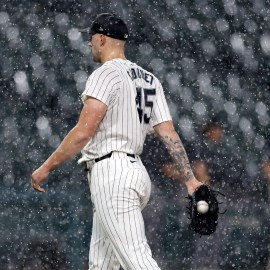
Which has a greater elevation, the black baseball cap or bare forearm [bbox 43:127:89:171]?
the black baseball cap

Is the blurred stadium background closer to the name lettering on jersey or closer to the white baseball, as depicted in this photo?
the name lettering on jersey

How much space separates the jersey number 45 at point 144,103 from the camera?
4965mm

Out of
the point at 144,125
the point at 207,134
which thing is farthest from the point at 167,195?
the point at 144,125

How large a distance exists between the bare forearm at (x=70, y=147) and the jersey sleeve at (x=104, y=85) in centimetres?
20

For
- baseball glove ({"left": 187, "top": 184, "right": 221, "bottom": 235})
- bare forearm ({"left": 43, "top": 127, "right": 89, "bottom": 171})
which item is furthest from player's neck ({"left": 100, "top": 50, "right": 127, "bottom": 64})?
baseball glove ({"left": 187, "top": 184, "right": 221, "bottom": 235})

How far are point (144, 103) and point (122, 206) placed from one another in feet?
1.93

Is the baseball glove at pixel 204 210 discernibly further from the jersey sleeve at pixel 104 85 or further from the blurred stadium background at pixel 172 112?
the blurred stadium background at pixel 172 112

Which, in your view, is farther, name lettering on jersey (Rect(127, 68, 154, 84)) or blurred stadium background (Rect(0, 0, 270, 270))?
blurred stadium background (Rect(0, 0, 270, 270))

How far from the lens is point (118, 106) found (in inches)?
190

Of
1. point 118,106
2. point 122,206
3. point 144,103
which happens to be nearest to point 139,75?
point 144,103

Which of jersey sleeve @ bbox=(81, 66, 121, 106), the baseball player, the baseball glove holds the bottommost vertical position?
the baseball glove

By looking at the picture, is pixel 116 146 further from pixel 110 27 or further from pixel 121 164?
pixel 110 27

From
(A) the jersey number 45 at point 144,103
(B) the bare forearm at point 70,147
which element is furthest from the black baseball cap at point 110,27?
(B) the bare forearm at point 70,147

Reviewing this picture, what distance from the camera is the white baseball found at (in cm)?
489
